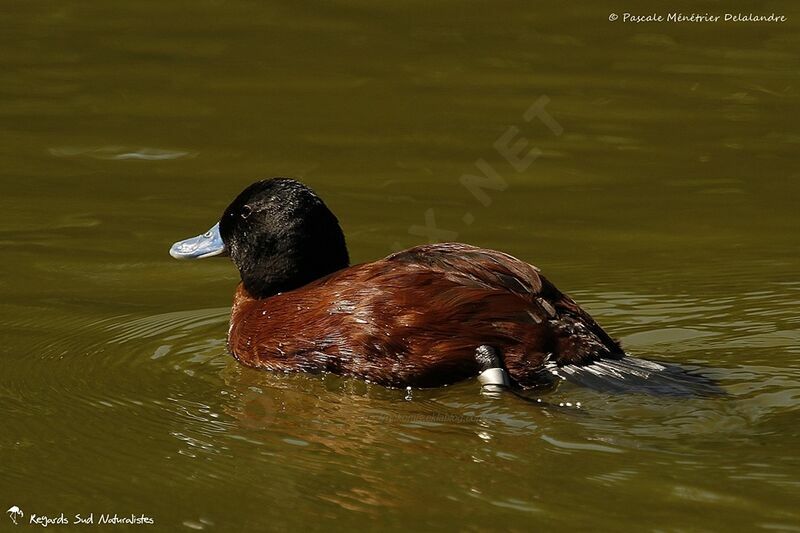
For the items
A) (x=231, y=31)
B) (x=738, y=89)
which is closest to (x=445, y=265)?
(x=738, y=89)

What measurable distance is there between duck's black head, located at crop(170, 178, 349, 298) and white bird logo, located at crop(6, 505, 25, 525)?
2339 mm

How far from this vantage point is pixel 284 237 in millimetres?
7133

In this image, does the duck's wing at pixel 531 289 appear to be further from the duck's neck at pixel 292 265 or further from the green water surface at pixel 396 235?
the duck's neck at pixel 292 265

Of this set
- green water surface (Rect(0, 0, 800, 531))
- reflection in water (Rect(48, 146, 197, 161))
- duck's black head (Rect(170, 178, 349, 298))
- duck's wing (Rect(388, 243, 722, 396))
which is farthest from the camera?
reflection in water (Rect(48, 146, 197, 161))

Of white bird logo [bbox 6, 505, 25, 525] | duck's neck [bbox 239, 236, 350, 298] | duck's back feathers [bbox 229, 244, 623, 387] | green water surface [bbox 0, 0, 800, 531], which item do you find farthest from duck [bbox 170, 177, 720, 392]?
white bird logo [bbox 6, 505, 25, 525]

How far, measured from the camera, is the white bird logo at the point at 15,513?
5.01 metres

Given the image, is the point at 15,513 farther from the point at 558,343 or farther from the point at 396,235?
the point at 396,235

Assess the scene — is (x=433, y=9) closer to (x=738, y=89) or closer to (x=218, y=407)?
(x=738, y=89)
